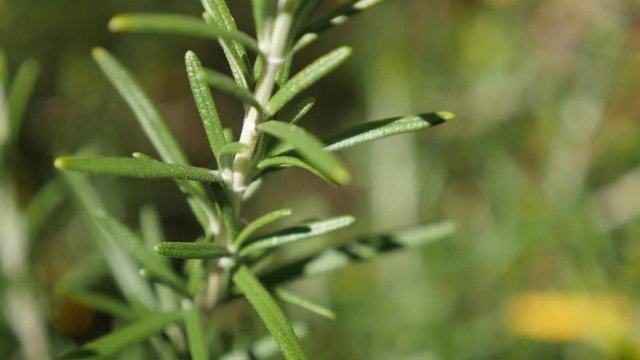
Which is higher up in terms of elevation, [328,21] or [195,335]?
[328,21]

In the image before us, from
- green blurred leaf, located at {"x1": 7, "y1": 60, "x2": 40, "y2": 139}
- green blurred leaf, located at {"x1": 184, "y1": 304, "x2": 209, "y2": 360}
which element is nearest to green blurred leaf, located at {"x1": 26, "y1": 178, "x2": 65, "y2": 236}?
green blurred leaf, located at {"x1": 7, "y1": 60, "x2": 40, "y2": 139}

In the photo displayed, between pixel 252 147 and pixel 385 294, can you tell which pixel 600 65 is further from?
pixel 252 147

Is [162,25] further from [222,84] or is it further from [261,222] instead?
[261,222]

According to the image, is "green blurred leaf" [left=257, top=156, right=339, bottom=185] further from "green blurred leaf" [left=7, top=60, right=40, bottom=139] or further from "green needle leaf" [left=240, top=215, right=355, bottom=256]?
"green blurred leaf" [left=7, top=60, right=40, bottom=139]

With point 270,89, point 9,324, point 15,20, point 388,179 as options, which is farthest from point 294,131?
point 15,20

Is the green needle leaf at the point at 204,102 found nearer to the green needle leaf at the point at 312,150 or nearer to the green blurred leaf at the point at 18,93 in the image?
the green needle leaf at the point at 312,150

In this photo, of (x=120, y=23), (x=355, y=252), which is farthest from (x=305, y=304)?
(x=120, y=23)

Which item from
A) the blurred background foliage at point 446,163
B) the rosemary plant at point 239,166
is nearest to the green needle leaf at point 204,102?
the rosemary plant at point 239,166
